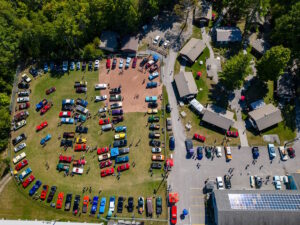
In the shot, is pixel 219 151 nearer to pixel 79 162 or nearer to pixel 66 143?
pixel 79 162

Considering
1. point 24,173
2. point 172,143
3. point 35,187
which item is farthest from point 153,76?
point 24,173

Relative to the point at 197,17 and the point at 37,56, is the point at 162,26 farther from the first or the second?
the point at 37,56

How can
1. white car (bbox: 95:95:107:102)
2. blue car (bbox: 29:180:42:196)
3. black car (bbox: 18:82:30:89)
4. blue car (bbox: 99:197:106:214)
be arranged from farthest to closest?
black car (bbox: 18:82:30:89), white car (bbox: 95:95:107:102), blue car (bbox: 29:180:42:196), blue car (bbox: 99:197:106:214)

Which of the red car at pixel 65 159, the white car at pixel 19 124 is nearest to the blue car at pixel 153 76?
the red car at pixel 65 159

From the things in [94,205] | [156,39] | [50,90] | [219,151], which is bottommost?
[94,205]

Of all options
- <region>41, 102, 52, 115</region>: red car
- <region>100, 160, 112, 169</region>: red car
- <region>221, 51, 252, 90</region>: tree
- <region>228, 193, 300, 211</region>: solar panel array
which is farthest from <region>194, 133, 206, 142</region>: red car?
<region>41, 102, 52, 115</region>: red car

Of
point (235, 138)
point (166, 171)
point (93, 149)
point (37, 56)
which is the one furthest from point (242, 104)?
point (37, 56)

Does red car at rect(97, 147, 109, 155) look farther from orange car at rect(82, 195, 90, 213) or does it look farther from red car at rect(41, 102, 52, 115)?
red car at rect(41, 102, 52, 115)
